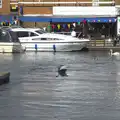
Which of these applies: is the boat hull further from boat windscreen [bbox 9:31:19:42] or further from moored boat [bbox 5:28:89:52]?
boat windscreen [bbox 9:31:19:42]

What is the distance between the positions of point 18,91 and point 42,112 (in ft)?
13.2

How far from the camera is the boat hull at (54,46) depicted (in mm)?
40609

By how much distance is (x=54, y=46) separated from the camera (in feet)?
133

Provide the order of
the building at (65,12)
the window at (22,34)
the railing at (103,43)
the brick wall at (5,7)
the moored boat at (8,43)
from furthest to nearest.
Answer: the brick wall at (5,7) < the building at (65,12) < the railing at (103,43) < the window at (22,34) < the moored boat at (8,43)

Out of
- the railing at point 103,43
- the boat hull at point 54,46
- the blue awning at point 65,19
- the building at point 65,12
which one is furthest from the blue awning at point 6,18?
the railing at point 103,43

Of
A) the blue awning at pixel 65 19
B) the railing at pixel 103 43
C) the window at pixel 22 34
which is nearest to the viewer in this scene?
the window at pixel 22 34

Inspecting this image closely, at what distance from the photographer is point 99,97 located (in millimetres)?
14516

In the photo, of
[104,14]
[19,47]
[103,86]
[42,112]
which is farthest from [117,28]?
[42,112]

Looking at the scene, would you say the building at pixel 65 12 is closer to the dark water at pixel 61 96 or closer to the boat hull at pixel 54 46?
the boat hull at pixel 54 46

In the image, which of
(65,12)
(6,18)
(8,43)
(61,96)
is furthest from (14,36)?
(61,96)

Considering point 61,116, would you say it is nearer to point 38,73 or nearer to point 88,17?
point 38,73

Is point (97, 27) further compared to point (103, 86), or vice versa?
point (97, 27)

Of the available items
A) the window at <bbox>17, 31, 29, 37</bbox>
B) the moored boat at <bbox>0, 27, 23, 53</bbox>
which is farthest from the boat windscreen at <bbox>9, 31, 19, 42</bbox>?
the window at <bbox>17, 31, 29, 37</bbox>

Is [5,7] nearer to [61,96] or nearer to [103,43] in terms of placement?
[103,43]
